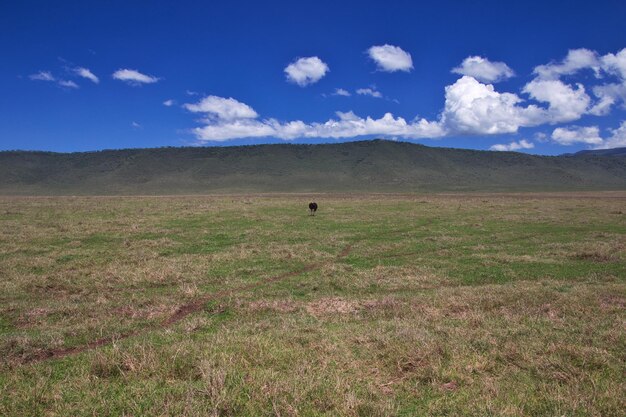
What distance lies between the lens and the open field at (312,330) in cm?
648

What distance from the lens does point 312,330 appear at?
32.1ft

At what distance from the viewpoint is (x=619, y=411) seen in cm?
601

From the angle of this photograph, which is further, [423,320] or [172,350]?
[423,320]

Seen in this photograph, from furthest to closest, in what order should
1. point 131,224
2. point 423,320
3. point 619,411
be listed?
point 131,224 → point 423,320 → point 619,411

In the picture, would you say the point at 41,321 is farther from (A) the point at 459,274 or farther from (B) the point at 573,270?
(B) the point at 573,270

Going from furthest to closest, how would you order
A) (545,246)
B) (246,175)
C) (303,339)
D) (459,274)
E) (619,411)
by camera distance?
(246,175) → (545,246) → (459,274) → (303,339) → (619,411)

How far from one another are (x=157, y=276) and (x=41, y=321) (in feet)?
16.3

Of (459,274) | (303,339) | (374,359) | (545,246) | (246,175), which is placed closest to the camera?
(374,359)

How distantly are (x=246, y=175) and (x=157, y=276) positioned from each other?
17726 cm

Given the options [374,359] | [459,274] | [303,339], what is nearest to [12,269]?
[303,339]

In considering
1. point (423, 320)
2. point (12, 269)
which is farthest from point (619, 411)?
point (12, 269)

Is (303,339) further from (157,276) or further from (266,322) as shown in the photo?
(157,276)

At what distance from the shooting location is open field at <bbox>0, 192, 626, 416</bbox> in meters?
6.48

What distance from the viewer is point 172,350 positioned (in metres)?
8.02
